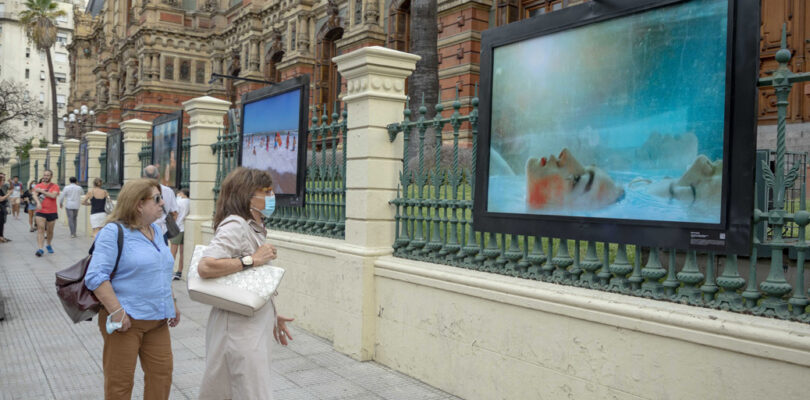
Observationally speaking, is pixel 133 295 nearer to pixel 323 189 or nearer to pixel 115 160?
pixel 323 189

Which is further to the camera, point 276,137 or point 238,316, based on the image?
point 276,137

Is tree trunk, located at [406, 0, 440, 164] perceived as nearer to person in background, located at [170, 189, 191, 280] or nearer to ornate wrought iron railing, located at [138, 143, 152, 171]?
person in background, located at [170, 189, 191, 280]

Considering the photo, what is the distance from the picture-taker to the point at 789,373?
10.7ft

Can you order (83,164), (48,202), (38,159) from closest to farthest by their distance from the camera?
(48,202)
(83,164)
(38,159)

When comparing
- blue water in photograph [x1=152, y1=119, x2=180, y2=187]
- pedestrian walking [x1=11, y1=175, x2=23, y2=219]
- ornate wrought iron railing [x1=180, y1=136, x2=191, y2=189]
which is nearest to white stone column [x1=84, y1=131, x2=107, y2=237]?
blue water in photograph [x1=152, y1=119, x2=180, y2=187]

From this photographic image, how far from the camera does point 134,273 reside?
12.6 ft

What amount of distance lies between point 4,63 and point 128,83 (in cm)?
5312

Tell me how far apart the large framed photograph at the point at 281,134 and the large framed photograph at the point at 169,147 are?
3307mm

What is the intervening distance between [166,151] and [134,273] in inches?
362

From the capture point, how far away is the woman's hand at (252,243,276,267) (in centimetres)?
355

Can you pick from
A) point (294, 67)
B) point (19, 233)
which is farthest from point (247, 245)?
point (294, 67)

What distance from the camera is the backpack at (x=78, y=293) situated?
12.4 feet

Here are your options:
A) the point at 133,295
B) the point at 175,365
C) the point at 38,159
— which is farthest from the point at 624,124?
the point at 38,159

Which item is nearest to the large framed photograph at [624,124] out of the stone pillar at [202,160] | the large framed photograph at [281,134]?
the large framed photograph at [281,134]
